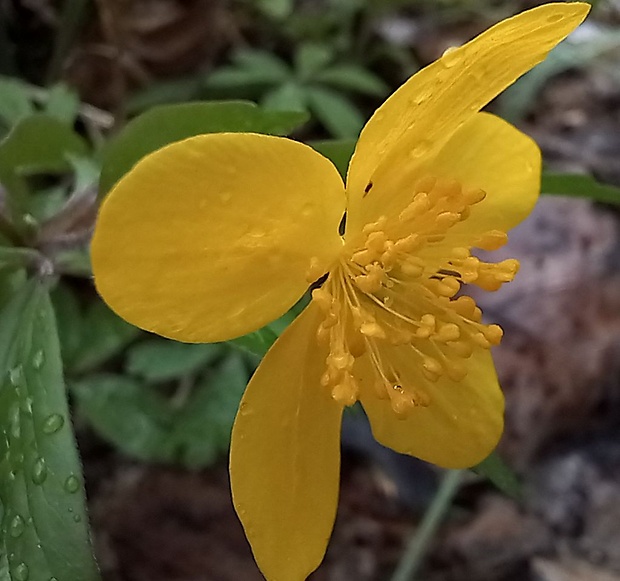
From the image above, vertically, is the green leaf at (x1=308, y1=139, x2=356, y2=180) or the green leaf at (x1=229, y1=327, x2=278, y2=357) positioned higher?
the green leaf at (x1=308, y1=139, x2=356, y2=180)

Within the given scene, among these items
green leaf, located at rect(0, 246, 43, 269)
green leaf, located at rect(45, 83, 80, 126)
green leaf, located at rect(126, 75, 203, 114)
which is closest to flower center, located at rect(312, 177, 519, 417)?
green leaf, located at rect(0, 246, 43, 269)

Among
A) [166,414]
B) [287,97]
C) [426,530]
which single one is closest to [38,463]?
[166,414]

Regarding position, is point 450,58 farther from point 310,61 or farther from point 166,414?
point 310,61

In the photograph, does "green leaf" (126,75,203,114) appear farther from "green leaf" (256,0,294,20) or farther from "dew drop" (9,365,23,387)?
"dew drop" (9,365,23,387)

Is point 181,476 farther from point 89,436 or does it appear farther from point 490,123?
point 490,123

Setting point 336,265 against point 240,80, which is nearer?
point 336,265

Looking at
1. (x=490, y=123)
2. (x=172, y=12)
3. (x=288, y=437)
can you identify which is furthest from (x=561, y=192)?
(x=172, y=12)
